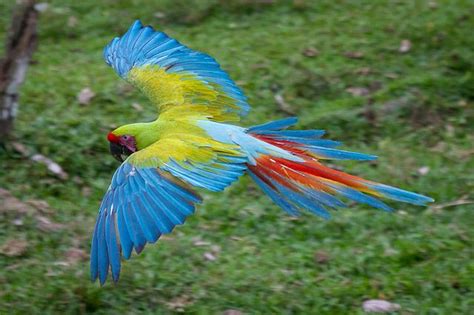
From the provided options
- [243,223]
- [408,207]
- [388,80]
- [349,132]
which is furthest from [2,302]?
[388,80]

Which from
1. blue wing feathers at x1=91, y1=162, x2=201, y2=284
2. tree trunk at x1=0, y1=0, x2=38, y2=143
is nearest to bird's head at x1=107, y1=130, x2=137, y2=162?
blue wing feathers at x1=91, y1=162, x2=201, y2=284

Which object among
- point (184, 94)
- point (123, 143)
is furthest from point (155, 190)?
point (184, 94)

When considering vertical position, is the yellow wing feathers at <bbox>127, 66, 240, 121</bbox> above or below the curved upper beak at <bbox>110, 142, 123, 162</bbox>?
above

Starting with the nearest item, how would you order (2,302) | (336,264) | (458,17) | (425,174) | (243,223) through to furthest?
1. (2,302)
2. (336,264)
3. (243,223)
4. (425,174)
5. (458,17)

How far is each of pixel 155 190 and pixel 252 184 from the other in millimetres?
1913

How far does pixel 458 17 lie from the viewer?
671cm

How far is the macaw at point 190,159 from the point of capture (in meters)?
3.34

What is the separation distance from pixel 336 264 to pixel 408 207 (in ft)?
2.50

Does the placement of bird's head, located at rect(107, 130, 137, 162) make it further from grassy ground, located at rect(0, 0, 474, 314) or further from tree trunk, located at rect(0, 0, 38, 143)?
tree trunk, located at rect(0, 0, 38, 143)

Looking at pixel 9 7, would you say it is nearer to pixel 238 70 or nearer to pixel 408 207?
pixel 238 70

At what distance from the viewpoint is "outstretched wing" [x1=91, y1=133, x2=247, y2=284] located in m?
3.28

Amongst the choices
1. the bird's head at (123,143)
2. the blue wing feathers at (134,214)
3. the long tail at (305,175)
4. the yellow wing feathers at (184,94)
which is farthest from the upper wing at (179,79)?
the blue wing feathers at (134,214)

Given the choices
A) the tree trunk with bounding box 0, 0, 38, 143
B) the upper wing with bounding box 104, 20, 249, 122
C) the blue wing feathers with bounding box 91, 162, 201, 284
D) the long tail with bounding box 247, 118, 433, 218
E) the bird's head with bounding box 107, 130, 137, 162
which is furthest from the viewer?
the tree trunk with bounding box 0, 0, 38, 143

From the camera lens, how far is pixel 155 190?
3.46 metres
